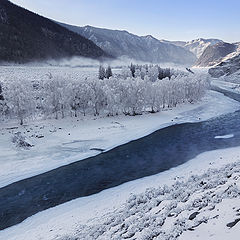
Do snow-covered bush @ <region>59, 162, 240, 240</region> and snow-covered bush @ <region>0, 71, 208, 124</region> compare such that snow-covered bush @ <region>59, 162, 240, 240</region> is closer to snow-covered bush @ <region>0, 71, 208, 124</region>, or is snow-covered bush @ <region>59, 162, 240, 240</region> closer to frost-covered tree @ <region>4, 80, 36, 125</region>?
frost-covered tree @ <region>4, 80, 36, 125</region>

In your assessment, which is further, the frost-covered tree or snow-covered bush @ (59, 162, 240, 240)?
the frost-covered tree

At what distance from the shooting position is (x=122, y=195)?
22688 millimetres

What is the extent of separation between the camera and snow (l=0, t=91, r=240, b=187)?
33.6 metres

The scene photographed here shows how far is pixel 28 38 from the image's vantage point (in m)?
161

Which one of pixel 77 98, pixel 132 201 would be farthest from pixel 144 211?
pixel 77 98

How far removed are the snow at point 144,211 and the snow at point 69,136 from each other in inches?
442

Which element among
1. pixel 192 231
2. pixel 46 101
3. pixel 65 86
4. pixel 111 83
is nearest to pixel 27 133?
pixel 46 101

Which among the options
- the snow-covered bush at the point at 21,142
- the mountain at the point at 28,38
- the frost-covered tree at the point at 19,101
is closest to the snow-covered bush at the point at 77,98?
the frost-covered tree at the point at 19,101

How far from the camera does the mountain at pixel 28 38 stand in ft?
459

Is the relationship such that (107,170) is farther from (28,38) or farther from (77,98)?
(28,38)

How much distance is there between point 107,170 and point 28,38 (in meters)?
157

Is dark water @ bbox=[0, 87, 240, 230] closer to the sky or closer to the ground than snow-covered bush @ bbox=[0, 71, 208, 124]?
closer to the ground

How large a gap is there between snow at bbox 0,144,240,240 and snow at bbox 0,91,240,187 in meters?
11.2

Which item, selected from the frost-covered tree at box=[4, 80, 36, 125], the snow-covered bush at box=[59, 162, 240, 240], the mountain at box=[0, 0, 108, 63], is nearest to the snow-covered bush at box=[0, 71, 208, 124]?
the frost-covered tree at box=[4, 80, 36, 125]
